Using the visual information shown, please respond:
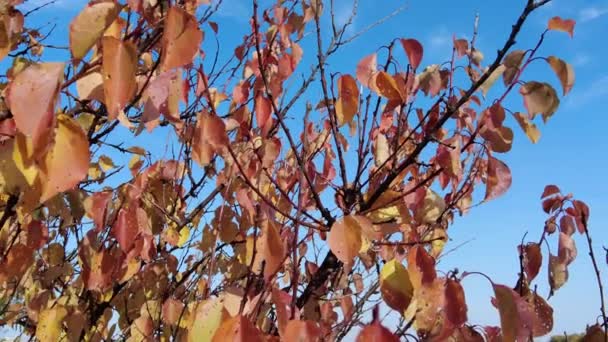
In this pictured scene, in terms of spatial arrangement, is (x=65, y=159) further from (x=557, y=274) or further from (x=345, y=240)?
(x=557, y=274)

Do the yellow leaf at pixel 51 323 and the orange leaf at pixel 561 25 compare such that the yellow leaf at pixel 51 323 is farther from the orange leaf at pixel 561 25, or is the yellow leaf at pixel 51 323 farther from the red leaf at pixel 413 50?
the orange leaf at pixel 561 25

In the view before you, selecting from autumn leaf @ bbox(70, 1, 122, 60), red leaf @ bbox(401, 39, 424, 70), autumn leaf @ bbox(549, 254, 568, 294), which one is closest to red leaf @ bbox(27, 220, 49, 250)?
autumn leaf @ bbox(70, 1, 122, 60)

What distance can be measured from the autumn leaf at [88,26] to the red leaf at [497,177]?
2.64 ft

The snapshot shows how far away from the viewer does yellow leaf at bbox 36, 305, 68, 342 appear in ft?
4.47

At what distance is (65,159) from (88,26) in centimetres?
17

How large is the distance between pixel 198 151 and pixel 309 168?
47 centimetres

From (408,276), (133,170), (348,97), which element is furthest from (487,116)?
(133,170)

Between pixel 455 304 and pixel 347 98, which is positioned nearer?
pixel 455 304

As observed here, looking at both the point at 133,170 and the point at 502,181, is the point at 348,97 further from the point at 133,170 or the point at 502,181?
the point at 133,170

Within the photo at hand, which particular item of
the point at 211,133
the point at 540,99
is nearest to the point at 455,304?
the point at 540,99

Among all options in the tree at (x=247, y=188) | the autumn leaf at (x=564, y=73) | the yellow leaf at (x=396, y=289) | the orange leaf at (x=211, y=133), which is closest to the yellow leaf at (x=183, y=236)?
the tree at (x=247, y=188)

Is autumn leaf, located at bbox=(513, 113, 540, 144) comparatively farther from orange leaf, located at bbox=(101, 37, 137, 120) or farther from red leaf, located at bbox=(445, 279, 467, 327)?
orange leaf, located at bbox=(101, 37, 137, 120)

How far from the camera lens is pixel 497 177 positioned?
119cm

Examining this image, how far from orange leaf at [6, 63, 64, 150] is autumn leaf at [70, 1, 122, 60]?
3.3 inches
